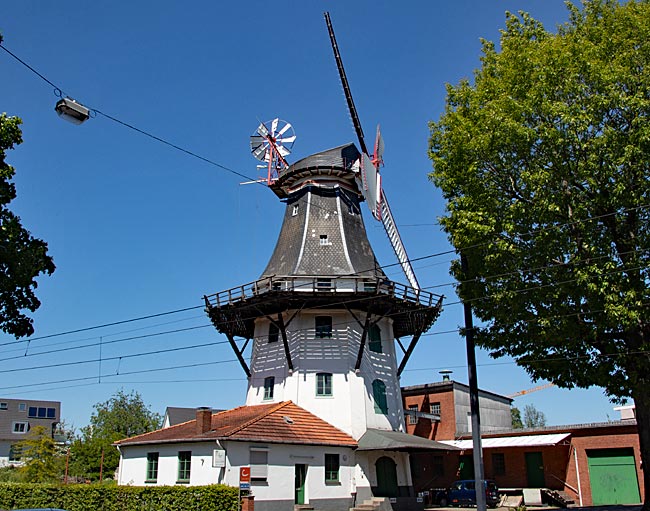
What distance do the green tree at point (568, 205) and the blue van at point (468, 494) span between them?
1330 centimetres

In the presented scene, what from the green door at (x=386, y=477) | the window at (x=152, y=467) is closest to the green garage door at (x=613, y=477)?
the green door at (x=386, y=477)

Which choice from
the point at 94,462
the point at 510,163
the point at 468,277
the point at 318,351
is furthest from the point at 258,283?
the point at 94,462

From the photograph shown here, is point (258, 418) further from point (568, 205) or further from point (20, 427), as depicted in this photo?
point (20, 427)

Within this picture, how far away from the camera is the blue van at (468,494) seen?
2864cm

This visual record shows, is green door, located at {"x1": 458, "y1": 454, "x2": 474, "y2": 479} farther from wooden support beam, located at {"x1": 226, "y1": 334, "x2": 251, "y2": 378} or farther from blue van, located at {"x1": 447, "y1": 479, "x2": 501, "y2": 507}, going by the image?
wooden support beam, located at {"x1": 226, "y1": 334, "x2": 251, "y2": 378}

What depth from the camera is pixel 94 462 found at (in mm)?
43969

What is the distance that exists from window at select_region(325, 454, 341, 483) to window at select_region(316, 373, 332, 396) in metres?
3.15

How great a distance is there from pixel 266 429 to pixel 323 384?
4.91 m

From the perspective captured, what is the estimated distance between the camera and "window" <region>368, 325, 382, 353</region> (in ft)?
98.8

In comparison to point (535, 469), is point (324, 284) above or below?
above

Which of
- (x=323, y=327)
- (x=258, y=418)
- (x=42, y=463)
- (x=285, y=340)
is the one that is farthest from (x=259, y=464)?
(x=42, y=463)

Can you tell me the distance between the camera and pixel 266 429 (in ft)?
79.0

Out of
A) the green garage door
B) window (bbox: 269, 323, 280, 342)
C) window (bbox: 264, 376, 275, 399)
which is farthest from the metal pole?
the green garage door

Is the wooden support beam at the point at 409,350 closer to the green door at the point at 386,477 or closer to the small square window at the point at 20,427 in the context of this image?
the green door at the point at 386,477
